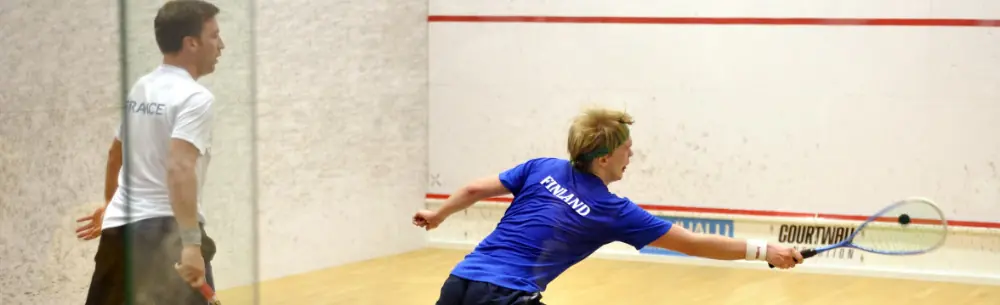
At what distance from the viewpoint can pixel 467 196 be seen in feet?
9.28

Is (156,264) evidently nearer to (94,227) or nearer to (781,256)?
(94,227)

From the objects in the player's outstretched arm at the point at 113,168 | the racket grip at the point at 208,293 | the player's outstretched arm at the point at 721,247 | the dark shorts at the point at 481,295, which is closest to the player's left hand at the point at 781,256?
the player's outstretched arm at the point at 721,247

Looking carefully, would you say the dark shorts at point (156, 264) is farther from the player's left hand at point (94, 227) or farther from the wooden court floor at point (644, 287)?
the wooden court floor at point (644, 287)

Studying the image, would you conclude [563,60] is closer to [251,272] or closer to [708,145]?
[708,145]

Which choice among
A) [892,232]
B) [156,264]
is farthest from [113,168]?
[892,232]

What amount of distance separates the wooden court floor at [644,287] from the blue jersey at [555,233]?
186cm

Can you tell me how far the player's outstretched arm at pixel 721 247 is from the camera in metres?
2.54

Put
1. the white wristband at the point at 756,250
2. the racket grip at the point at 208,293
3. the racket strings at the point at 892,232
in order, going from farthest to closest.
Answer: the racket strings at the point at 892,232 → the white wristband at the point at 756,250 → the racket grip at the point at 208,293

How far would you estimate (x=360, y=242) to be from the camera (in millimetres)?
5324

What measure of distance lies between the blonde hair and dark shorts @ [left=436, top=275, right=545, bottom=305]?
0.97 feet

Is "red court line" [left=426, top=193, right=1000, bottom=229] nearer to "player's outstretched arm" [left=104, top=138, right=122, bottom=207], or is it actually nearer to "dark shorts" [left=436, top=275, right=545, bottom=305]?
"dark shorts" [left=436, top=275, right=545, bottom=305]

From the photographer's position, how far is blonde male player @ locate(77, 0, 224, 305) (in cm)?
226

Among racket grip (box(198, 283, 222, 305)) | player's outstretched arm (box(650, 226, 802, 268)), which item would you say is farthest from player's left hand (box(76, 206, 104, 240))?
player's outstretched arm (box(650, 226, 802, 268))

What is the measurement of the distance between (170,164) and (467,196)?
0.75 m
